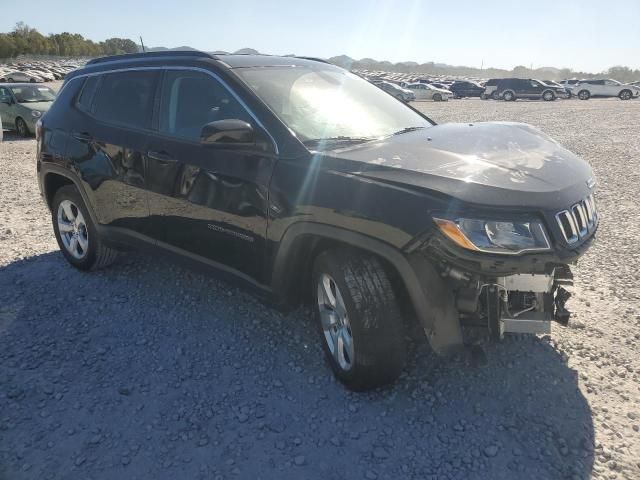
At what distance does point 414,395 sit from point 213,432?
114 cm

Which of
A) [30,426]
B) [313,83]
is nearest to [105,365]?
[30,426]

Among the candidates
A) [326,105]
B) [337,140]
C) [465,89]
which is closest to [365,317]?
[337,140]

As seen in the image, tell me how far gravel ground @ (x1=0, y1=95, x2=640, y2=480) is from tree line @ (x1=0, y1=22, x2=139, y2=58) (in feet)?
272

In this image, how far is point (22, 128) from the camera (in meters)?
13.7

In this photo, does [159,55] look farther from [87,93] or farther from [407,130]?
[407,130]

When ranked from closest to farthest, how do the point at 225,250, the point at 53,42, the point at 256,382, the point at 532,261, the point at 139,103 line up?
1. the point at 532,261
2. the point at 256,382
3. the point at 225,250
4. the point at 139,103
5. the point at 53,42

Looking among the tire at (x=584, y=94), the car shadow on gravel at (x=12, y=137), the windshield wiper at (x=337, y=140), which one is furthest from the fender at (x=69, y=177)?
the tire at (x=584, y=94)

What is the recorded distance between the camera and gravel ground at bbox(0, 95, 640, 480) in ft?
8.33

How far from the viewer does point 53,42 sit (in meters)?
94.8

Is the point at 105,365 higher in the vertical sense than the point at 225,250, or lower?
lower

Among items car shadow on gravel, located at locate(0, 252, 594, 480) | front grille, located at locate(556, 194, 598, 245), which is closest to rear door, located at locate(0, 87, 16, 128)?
car shadow on gravel, located at locate(0, 252, 594, 480)

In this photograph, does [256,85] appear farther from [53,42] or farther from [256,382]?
[53,42]

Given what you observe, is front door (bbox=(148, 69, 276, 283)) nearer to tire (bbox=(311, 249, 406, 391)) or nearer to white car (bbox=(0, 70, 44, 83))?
tire (bbox=(311, 249, 406, 391))

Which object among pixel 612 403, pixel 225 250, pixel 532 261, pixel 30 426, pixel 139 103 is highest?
pixel 139 103
